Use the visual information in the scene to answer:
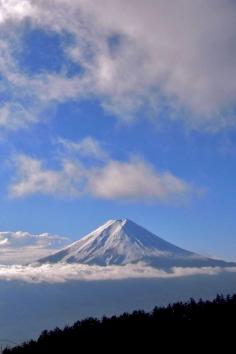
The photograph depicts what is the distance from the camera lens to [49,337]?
109188mm

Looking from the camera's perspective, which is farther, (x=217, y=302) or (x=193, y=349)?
(x=217, y=302)

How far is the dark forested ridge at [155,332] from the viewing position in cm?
8612

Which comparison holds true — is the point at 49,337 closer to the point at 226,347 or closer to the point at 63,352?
the point at 63,352

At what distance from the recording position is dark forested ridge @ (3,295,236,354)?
86.1m

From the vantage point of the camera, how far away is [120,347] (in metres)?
94.1

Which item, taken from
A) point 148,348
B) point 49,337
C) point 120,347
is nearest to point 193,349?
point 148,348

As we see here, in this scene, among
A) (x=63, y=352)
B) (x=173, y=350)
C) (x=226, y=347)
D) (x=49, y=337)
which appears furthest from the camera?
(x=49, y=337)

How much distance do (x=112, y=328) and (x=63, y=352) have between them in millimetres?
8940

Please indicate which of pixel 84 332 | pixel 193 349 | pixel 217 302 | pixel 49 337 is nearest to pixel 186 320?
pixel 217 302

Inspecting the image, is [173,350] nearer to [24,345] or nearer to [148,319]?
[148,319]

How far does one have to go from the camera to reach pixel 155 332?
94.2 metres

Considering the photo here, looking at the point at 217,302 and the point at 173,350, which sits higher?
the point at 217,302

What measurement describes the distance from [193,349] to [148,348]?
9.11 meters

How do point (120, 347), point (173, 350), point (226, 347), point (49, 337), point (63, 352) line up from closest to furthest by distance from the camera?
1. point (226, 347)
2. point (173, 350)
3. point (120, 347)
4. point (63, 352)
5. point (49, 337)
